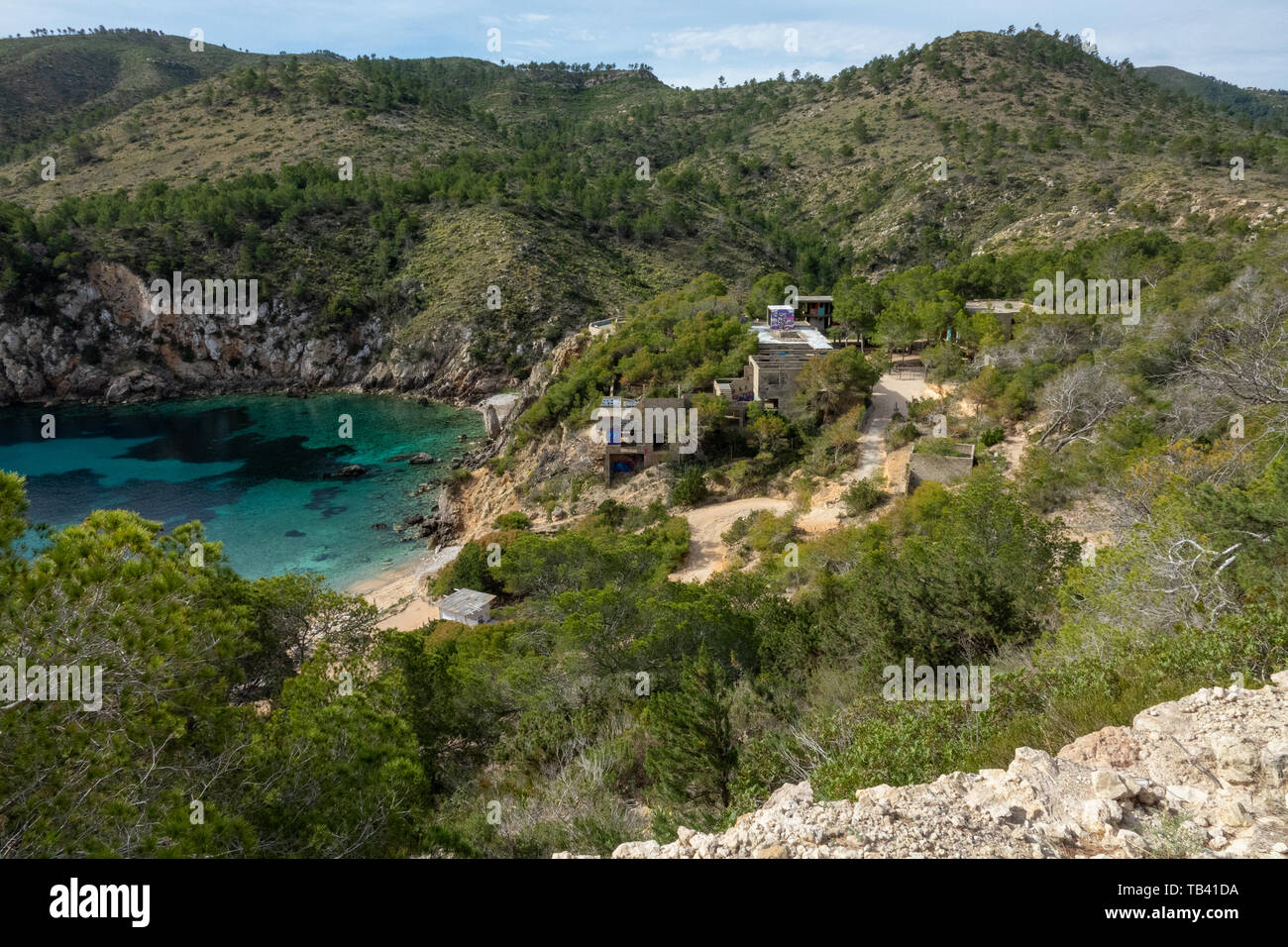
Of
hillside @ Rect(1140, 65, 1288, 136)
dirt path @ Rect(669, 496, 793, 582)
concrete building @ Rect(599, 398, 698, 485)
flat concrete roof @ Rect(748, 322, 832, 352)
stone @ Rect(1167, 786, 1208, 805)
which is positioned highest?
hillside @ Rect(1140, 65, 1288, 136)

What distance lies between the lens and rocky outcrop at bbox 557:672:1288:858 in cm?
414

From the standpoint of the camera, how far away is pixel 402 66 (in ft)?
433

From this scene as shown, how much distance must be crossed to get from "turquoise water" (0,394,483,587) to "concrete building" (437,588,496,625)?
7.43 meters

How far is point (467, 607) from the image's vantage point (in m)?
22.4

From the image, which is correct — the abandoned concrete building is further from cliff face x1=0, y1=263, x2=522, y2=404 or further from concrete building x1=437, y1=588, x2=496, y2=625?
cliff face x1=0, y1=263, x2=522, y2=404

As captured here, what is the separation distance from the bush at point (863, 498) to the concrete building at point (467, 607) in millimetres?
13039

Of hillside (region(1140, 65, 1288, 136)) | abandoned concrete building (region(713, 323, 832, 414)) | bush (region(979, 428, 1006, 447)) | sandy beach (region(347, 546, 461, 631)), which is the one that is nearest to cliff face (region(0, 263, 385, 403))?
sandy beach (region(347, 546, 461, 631))

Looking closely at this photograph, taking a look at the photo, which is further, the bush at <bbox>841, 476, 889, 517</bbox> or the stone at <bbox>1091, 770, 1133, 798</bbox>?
the bush at <bbox>841, 476, 889, 517</bbox>

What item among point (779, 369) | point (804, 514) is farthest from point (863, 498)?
point (779, 369)

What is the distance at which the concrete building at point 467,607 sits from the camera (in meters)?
22.0

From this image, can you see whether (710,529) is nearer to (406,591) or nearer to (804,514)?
(804,514)

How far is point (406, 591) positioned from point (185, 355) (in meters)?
48.9
